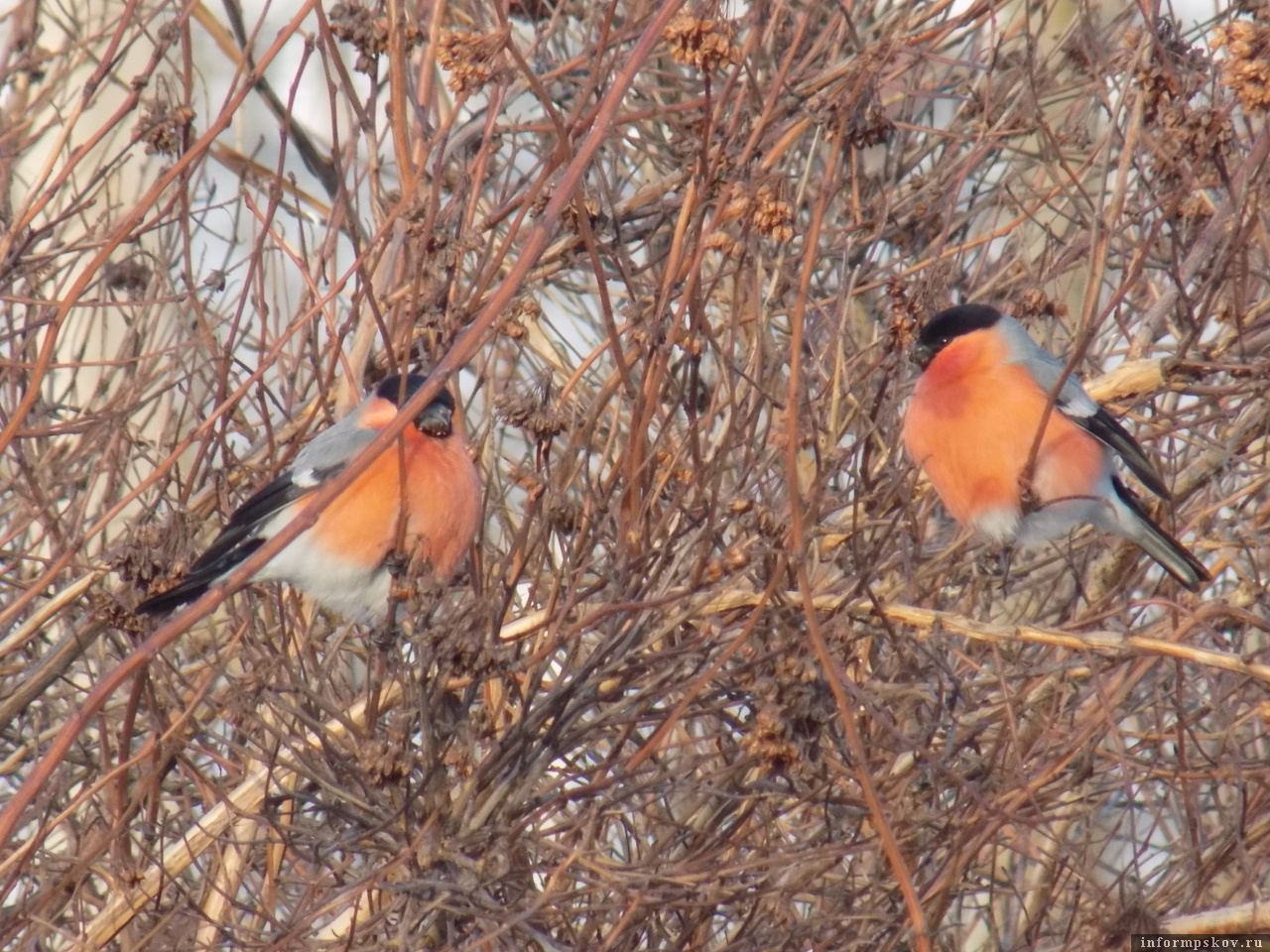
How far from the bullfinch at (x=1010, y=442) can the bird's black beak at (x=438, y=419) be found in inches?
45.2

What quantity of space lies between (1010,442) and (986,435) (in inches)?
3.1

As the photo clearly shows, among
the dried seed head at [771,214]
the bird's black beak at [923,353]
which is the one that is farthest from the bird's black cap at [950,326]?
the dried seed head at [771,214]

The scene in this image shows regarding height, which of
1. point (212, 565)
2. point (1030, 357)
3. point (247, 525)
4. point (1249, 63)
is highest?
point (1030, 357)

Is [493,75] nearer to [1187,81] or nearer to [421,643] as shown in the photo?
[421,643]

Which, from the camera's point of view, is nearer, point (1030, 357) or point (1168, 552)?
point (1168, 552)

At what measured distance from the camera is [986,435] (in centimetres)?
378

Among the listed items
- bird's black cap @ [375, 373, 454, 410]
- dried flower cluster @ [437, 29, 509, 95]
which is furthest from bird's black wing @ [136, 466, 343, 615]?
dried flower cluster @ [437, 29, 509, 95]

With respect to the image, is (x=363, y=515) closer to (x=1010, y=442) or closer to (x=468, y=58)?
(x=468, y=58)

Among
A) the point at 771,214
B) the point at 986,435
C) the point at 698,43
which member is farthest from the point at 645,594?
the point at 986,435

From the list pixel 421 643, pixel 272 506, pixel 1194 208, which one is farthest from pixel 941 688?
pixel 272 506

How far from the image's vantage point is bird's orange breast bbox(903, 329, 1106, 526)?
12.1 ft

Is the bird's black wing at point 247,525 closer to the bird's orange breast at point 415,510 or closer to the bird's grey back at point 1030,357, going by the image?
the bird's orange breast at point 415,510

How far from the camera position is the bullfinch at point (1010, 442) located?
144 inches

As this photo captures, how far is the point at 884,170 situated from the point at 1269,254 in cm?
137
